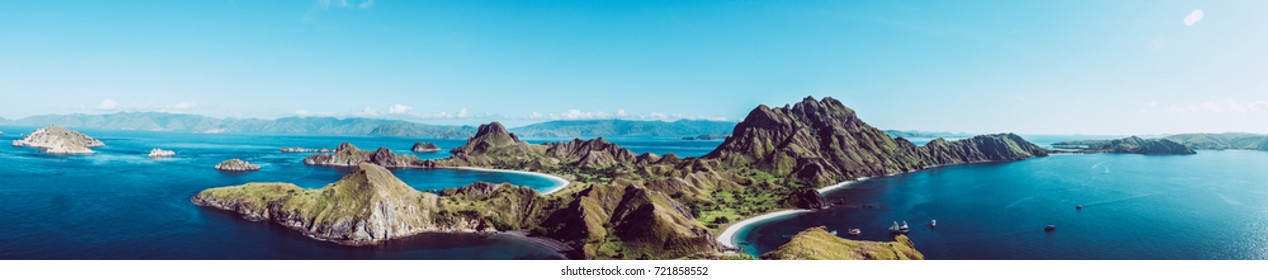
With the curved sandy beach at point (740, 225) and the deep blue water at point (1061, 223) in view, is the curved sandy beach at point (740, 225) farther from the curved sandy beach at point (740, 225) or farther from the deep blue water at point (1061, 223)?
the deep blue water at point (1061, 223)

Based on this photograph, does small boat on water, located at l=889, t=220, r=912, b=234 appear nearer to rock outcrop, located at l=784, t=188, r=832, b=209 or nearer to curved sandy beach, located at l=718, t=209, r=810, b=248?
curved sandy beach, located at l=718, t=209, r=810, b=248

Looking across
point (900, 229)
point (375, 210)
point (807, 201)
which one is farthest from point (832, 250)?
point (375, 210)

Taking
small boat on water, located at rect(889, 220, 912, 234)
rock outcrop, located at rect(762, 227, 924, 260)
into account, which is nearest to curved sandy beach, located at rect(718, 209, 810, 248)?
rock outcrop, located at rect(762, 227, 924, 260)

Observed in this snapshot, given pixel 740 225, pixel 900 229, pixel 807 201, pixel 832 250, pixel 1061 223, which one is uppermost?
pixel 832 250

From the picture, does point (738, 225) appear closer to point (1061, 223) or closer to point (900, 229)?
point (900, 229)

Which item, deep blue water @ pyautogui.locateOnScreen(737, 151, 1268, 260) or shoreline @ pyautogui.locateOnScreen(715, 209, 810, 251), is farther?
shoreline @ pyautogui.locateOnScreen(715, 209, 810, 251)

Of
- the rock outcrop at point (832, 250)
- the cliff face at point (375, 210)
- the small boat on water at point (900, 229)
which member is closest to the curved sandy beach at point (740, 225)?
the rock outcrop at point (832, 250)
